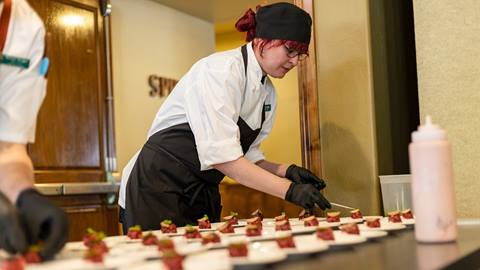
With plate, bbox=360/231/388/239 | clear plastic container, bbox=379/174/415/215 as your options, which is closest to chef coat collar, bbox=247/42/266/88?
clear plastic container, bbox=379/174/415/215

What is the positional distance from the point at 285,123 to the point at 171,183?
5.41 m

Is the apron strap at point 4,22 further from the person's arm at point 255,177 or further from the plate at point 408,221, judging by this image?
the plate at point 408,221

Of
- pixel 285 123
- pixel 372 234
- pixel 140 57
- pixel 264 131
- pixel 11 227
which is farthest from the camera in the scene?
pixel 285 123

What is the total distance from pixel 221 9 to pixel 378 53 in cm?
368

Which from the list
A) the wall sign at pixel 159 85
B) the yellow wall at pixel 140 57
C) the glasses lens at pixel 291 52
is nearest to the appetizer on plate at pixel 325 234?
the glasses lens at pixel 291 52

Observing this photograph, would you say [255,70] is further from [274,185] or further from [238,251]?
[238,251]

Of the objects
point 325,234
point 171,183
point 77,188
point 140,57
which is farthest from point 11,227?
point 140,57

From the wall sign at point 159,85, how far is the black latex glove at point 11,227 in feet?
14.6

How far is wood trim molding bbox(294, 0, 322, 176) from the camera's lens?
2.49 meters

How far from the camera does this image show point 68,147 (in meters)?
4.27

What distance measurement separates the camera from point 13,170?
3.82 feet

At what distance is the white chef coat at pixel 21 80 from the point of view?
118cm

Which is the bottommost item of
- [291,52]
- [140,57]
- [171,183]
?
[171,183]

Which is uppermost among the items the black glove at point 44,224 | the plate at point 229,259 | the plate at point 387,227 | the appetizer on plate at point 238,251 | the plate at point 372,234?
the black glove at point 44,224
